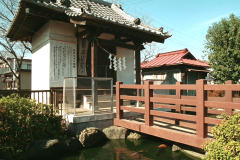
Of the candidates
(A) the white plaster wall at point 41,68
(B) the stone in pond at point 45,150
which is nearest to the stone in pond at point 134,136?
(B) the stone in pond at point 45,150

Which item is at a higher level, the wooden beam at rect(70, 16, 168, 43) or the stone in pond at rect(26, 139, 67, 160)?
the wooden beam at rect(70, 16, 168, 43)

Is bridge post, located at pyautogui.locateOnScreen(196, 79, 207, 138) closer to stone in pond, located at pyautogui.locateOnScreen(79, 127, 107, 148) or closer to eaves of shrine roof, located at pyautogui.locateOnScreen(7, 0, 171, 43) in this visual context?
stone in pond, located at pyautogui.locateOnScreen(79, 127, 107, 148)

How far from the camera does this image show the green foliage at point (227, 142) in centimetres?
322

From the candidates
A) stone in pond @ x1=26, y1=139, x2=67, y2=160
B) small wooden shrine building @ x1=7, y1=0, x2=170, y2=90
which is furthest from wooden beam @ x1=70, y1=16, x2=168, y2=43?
stone in pond @ x1=26, y1=139, x2=67, y2=160

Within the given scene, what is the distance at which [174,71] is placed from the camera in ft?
52.7

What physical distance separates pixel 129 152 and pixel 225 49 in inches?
506

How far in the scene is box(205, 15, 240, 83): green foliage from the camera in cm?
1474

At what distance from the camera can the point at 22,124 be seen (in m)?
5.54

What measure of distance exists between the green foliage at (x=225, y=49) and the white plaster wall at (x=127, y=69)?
792 cm

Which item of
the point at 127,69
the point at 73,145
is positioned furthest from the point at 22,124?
the point at 127,69

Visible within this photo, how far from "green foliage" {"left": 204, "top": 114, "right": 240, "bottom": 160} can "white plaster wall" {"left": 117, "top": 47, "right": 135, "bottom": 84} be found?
306 inches

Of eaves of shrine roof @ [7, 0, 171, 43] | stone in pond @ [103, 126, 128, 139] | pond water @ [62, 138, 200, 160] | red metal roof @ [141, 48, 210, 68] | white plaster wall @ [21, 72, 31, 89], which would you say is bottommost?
pond water @ [62, 138, 200, 160]

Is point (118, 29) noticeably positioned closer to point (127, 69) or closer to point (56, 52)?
point (56, 52)

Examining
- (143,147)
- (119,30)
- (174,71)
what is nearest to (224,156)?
(143,147)
